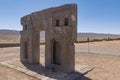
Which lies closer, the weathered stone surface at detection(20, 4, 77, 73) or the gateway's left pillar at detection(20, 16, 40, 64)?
the weathered stone surface at detection(20, 4, 77, 73)

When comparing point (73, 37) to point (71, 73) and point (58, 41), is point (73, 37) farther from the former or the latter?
point (71, 73)

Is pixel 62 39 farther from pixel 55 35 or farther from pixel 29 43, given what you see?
pixel 29 43

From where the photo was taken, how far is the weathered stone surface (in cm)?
964

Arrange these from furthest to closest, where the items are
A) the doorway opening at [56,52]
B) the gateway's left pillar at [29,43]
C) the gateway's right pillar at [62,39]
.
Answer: the gateway's left pillar at [29,43]
the doorway opening at [56,52]
the gateway's right pillar at [62,39]

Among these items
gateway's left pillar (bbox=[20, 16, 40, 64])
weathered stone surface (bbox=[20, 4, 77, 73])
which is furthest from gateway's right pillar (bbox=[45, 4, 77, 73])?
gateway's left pillar (bbox=[20, 16, 40, 64])

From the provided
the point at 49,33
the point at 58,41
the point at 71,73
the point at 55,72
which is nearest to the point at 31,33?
the point at 49,33

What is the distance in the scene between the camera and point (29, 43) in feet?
42.3

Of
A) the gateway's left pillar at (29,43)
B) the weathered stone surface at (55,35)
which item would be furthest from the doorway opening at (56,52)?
the gateway's left pillar at (29,43)

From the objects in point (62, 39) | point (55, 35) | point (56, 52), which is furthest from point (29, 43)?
point (62, 39)

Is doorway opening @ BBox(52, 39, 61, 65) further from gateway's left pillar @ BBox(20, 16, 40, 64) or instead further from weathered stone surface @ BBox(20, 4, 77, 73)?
gateway's left pillar @ BBox(20, 16, 40, 64)

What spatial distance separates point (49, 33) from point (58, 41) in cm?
95

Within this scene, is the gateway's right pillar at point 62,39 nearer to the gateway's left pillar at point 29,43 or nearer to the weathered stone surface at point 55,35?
the weathered stone surface at point 55,35

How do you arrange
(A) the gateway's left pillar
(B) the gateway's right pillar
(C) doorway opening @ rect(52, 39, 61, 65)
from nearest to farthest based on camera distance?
(B) the gateway's right pillar < (C) doorway opening @ rect(52, 39, 61, 65) < (A) the gateway's left pillar

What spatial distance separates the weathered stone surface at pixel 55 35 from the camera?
9641 mm
